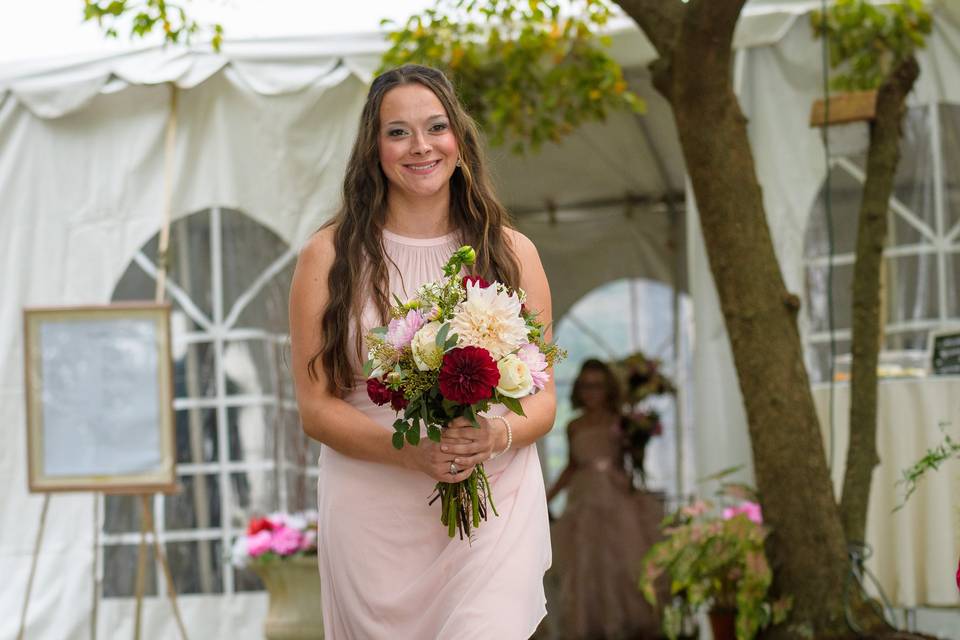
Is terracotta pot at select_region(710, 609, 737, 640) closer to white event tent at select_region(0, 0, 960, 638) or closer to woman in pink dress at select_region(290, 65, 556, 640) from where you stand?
white event tent at select_region(0, 0, 960, 638)

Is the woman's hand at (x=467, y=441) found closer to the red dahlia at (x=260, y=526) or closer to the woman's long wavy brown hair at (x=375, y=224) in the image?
the woman's long wavy brown hair at (x=375, y=224)

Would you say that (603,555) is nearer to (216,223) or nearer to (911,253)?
(911,253)

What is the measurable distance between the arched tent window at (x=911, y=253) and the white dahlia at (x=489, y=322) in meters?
4.75

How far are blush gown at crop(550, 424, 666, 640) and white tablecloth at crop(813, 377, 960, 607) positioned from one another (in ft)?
7.32

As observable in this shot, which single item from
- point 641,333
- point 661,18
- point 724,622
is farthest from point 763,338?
point 641,333

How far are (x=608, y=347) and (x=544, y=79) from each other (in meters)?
5.77

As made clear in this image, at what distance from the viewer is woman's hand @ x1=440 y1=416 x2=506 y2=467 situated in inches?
108

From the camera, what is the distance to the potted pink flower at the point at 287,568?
21.6 ft

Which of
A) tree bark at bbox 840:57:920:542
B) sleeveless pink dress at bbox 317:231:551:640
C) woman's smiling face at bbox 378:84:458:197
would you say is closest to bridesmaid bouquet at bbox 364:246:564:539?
sleeveless pink dress at bbox 317:231:551:640

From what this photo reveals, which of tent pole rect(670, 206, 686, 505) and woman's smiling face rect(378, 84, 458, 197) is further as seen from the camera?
tent pole rect(670, 206, 686, 505)

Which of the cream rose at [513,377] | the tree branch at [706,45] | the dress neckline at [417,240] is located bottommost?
the cream rose at [513,377]

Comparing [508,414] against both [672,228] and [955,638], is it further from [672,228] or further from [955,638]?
[672,228]

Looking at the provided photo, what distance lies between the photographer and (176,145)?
7543mm

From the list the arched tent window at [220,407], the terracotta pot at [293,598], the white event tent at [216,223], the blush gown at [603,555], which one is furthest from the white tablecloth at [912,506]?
the arched tent window at [220,407]
